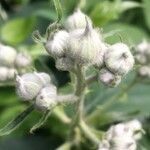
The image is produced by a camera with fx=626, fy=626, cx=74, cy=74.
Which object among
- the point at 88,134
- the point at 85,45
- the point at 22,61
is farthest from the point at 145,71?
the point at 85,45

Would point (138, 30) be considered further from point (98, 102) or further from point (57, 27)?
point (57, 27)

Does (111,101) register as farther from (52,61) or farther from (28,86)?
(28,86)

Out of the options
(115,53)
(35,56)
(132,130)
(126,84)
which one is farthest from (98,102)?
(115,53)

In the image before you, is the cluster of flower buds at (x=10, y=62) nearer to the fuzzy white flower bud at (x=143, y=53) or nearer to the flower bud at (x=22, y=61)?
the flower bud at (x=22, y=61)

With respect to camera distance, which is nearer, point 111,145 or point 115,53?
point 115,53

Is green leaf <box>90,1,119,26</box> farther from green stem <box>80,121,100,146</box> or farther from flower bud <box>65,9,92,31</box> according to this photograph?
flower bud <box>65,9,92,31</box>
